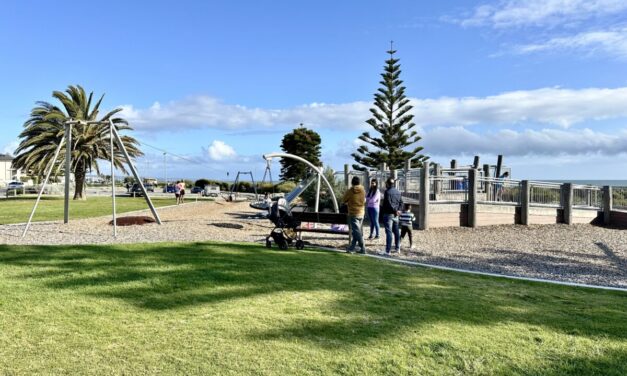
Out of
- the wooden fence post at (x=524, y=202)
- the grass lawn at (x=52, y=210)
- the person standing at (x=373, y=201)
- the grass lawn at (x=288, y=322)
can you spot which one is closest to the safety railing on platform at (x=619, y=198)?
the wooden fence post at (x=524, y=202)

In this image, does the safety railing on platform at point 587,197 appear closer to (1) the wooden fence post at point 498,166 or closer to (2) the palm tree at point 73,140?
(1) the wooden fence post at point 498,166

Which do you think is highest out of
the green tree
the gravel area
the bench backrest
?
the green tree

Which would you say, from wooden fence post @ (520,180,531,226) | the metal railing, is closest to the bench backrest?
the metal railing

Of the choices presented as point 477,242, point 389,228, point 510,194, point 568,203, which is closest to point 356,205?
point 389,228

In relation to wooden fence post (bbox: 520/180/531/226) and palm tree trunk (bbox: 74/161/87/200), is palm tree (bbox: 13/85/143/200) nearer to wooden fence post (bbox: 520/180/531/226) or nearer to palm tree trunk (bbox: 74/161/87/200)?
palm tree trunk (bbox: 74/161/87/200)

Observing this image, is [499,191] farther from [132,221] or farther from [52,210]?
[52,210]

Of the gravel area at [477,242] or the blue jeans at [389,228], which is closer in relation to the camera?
the gravel area at [477,242]

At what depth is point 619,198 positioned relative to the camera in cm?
1881

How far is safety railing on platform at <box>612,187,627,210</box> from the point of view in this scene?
18609 mm

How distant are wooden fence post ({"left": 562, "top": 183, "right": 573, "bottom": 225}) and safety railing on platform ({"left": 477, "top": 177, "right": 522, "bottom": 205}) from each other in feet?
6.65

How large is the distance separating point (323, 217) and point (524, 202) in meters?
8.99

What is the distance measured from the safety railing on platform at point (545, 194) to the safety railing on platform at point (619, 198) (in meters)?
2.72

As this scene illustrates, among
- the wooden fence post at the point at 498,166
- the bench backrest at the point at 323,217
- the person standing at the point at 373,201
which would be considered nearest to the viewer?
the bench backrest at the point at 323,217

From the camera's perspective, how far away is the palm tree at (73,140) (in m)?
30.8
